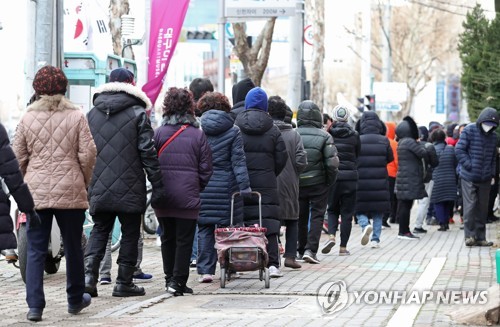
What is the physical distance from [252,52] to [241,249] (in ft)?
54.7

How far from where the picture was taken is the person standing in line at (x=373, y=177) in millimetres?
18531

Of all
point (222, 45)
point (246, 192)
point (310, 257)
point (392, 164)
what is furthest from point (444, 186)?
point (246, 192)

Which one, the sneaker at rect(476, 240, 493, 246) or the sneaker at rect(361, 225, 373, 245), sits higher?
the sneaker at rect(361, 225, 373, 245)

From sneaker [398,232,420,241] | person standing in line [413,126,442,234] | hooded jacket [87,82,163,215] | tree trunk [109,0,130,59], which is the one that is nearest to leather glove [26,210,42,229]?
hooded jacket [87,82,163,215]

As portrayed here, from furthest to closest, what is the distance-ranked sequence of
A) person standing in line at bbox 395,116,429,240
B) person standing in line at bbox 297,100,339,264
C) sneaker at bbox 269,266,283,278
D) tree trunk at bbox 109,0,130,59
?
tree trunk at bbox 109,0,130,59 → person standing in line at bbox 395,116,429,240 → person standing in line at bbox 297,100,339,264 → sneaker at bbox 269,266,283,278

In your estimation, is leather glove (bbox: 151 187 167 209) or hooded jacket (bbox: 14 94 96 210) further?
leather glove (bbox: 151 187 167 209)

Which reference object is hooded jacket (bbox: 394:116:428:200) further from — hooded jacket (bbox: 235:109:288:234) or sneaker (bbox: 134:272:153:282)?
sneaker (bbox: 134:272:153:282)

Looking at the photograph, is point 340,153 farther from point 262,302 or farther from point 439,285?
point 262,302

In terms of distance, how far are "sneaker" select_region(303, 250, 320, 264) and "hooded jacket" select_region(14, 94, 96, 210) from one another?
221 inches

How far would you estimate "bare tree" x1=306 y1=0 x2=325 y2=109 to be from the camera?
3499 centimetres

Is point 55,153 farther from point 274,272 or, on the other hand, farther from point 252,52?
point 252,52

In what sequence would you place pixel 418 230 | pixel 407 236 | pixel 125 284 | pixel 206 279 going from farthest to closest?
pixel 418 230 → pixel 407 236 → pixel 206 279 → pixel 125 284

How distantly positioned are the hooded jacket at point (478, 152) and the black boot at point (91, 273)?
8.04 meters

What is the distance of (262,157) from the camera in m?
13.2
